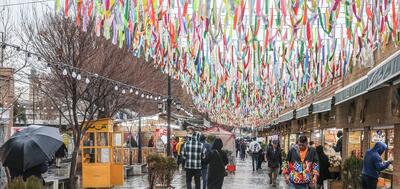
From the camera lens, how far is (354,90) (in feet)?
48.3

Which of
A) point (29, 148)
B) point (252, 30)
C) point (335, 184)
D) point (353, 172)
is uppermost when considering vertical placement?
point (252, 30)

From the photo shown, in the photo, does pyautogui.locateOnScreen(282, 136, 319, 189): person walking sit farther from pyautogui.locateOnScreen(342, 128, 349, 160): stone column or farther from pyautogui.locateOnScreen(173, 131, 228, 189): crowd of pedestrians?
pyautogui.locateOnScreen(342, 128, 349, 160): stone column

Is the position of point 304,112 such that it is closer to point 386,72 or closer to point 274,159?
point 274,159

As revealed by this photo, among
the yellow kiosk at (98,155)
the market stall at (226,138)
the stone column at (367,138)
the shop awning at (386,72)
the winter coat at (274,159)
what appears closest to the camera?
the shop awning at (386,72)

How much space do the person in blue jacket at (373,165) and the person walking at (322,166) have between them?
12.8ft

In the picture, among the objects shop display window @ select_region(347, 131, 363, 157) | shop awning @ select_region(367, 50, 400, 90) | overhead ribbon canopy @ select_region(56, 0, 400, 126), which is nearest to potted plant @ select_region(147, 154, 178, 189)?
overhead ribbon canopy @ select_region(56, 0, 400, 126)

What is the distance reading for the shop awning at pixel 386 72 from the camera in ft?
32.7

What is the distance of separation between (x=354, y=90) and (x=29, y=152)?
8.13m

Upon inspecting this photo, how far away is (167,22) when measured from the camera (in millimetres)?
13328

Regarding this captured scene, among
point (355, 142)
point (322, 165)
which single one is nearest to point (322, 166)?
point (322, 165)

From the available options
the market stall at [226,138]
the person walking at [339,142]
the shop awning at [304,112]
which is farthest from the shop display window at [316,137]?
the market stall at [226,138]

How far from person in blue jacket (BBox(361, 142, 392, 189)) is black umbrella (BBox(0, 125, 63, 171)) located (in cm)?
649

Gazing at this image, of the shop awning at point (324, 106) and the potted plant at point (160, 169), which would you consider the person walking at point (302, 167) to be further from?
the shop awning at point (324, 106)

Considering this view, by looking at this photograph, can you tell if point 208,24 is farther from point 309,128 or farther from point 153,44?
point 309,128
